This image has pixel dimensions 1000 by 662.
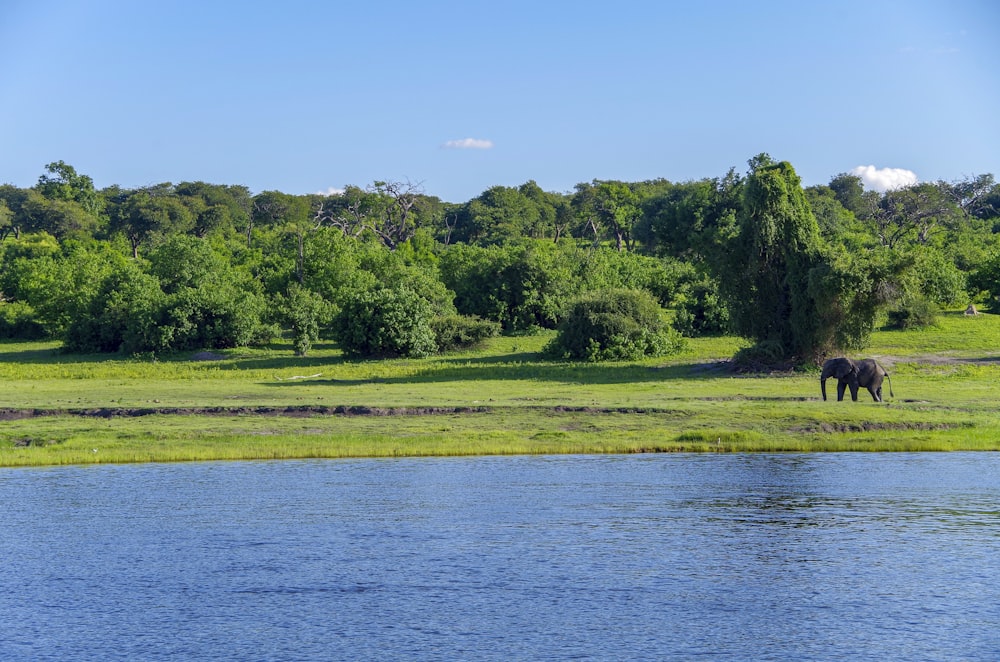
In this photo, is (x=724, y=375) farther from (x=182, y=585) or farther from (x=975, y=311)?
(x=182, y=585)

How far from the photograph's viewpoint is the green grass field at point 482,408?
30969 mm

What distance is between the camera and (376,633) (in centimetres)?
1620

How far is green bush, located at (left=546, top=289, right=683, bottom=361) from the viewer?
168ft

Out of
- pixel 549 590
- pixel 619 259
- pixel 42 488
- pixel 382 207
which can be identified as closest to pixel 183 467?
pixel 42 488

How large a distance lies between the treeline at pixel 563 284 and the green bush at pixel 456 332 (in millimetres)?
93

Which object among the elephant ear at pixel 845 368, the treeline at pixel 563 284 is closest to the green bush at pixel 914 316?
the treeline at pixel 563 284

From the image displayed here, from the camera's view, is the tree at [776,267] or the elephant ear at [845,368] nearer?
the elephant ear at [845,368]

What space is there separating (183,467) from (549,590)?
13713 millimetres

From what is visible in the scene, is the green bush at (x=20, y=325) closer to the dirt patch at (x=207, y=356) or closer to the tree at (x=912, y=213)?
the dirt patch at (x=207, y=356)

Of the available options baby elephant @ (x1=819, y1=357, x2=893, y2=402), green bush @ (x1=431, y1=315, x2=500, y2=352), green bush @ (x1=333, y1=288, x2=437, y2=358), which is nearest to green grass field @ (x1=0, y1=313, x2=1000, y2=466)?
baby elephant @ (x1=819, y1=357, x2=893, y2=402)

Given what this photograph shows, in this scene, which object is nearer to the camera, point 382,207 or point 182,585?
point 182,585

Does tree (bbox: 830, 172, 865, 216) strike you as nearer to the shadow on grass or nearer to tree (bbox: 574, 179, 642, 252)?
tree (bbox: 574, 179, 642, 252)

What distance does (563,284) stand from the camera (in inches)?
2576

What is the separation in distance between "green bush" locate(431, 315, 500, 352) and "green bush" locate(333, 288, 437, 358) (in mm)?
1170
